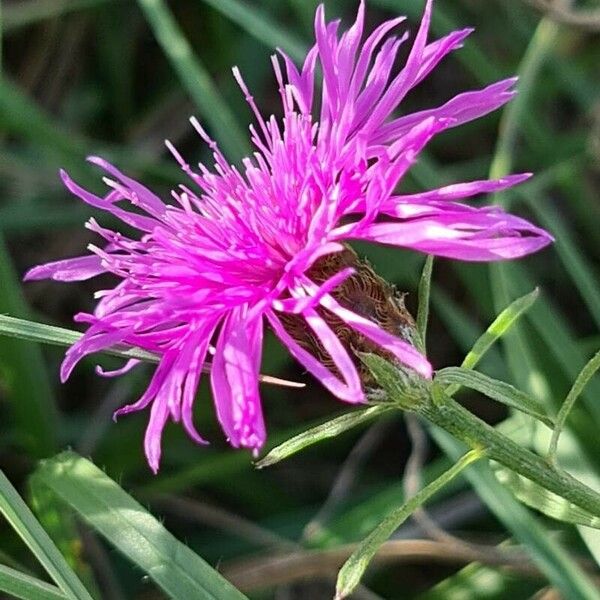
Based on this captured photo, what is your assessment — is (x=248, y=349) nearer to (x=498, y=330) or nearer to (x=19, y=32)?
(x=498, y=330)

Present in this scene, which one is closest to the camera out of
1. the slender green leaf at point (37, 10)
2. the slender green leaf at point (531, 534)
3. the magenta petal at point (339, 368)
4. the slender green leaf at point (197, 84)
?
the magenta petal at point (339, 368)

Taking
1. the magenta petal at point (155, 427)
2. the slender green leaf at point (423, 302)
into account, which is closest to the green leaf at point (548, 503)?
the slender green leaf at point (423, 302)

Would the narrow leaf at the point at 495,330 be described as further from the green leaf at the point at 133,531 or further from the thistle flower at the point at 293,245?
the green leaf at the point at 133,531

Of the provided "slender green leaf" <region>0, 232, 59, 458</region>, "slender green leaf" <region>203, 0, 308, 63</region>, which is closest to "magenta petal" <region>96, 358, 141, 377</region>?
"slender green leaf" <region>0, 232, 59, 458</region>

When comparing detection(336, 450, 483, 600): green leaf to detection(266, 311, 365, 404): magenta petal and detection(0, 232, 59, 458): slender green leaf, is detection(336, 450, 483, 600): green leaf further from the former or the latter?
detection(0, 232, 59, 458): slender green leaf

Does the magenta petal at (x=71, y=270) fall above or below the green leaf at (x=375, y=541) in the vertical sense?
above

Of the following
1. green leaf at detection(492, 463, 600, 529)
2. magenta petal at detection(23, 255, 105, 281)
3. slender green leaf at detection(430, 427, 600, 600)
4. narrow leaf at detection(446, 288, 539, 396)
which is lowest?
slender green leaf at detection(430, 427, 600, 600)

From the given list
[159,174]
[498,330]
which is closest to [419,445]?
[498,330]

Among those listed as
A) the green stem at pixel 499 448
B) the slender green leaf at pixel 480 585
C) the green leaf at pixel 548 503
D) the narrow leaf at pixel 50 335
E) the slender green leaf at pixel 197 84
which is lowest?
the slender green leaf at pixel 480 585

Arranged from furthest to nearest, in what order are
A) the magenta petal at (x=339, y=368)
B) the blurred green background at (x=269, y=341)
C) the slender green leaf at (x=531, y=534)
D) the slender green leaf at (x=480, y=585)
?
the blurred green background at (x=269, y=341) → the slender green leaf at (x=480, y=585) → the slender green leaf at (x=531, y=534) → the magenta petal at (x=339, y=368)
